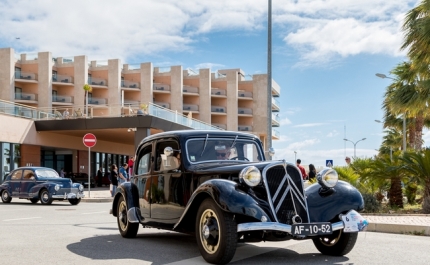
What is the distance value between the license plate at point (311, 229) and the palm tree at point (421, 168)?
9488mm

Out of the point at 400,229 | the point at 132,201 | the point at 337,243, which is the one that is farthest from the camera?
the point at 400,229

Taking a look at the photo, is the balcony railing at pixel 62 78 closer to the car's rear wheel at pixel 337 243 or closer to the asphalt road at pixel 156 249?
the asphalt road at pixel 156 249

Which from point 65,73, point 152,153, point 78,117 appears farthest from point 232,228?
point 65,73

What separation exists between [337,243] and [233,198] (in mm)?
1951

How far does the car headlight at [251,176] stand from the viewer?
7.06 m

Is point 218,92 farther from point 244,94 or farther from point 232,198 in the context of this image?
point 232,198

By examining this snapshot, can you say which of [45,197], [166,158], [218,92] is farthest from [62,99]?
[166,158]

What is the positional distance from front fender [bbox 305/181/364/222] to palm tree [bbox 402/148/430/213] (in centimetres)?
863

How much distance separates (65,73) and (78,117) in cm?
3989

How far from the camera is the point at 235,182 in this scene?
23.9 feet

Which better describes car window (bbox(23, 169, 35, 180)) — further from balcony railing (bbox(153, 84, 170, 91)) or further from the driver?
balcony railing (bbox(153, 84, 170, 91))

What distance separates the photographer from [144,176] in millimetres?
9742

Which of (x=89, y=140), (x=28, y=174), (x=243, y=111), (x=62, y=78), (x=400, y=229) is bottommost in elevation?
(x=400, y=229)

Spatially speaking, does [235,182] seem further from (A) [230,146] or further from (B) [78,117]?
Result: (B) [78,117]
